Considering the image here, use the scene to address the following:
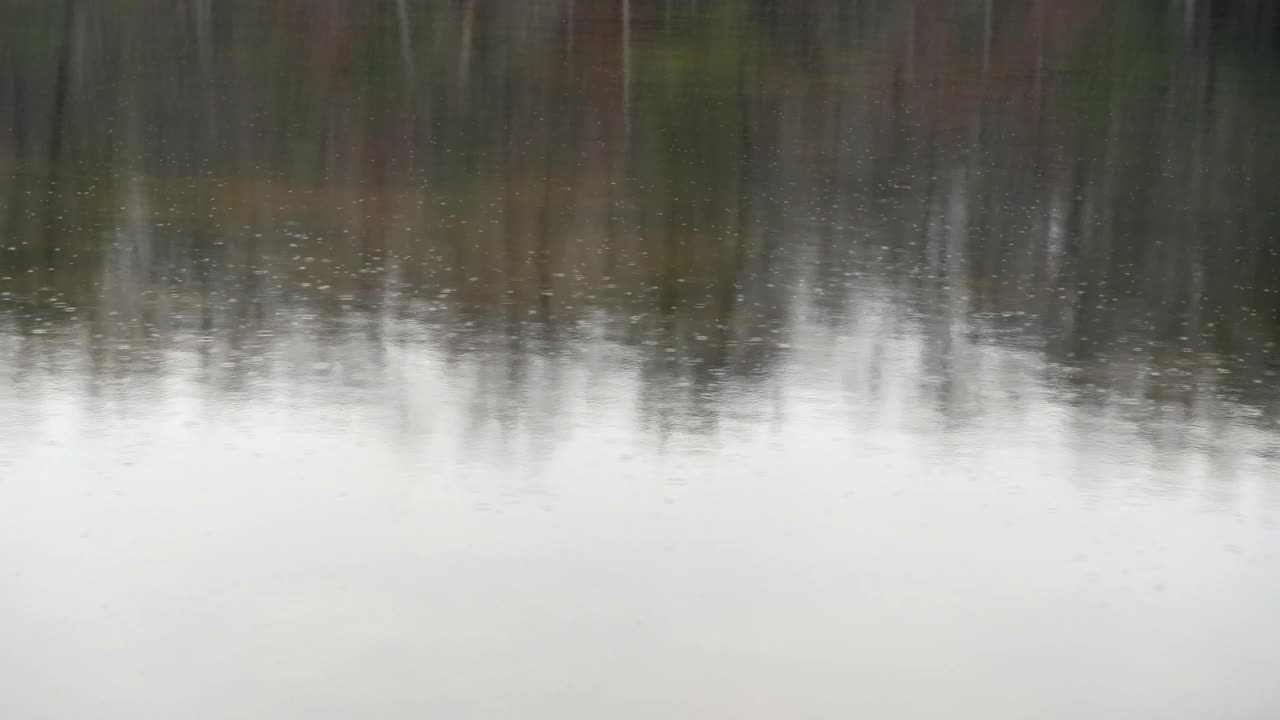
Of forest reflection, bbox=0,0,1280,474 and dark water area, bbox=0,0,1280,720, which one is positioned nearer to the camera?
dark water area, bbox=0,0,1280,720

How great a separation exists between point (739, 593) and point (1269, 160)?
14.1 meters

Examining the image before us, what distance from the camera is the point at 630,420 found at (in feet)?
34.4

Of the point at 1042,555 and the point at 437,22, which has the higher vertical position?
the point at 437,22

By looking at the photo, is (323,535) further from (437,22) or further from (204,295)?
(437,22)

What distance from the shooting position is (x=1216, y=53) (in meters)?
32.2

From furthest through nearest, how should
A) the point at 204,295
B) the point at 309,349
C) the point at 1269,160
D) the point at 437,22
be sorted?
the point at 437,22
the point at 1269,160
the point at 204,295
the point at 309,349

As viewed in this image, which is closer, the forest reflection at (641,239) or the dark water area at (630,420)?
the dark water area at (630,420)

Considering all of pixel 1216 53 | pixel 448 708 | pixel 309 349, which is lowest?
pixel 448 708

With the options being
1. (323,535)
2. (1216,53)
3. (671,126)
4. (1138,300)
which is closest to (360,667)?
(323,535)

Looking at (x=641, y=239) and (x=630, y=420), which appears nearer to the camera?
(x=630, y=420)

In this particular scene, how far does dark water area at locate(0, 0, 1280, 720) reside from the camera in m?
7.63

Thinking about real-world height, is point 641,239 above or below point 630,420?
above

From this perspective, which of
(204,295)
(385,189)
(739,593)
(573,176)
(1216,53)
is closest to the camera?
(739,593)

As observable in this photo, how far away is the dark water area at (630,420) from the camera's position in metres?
7.63
